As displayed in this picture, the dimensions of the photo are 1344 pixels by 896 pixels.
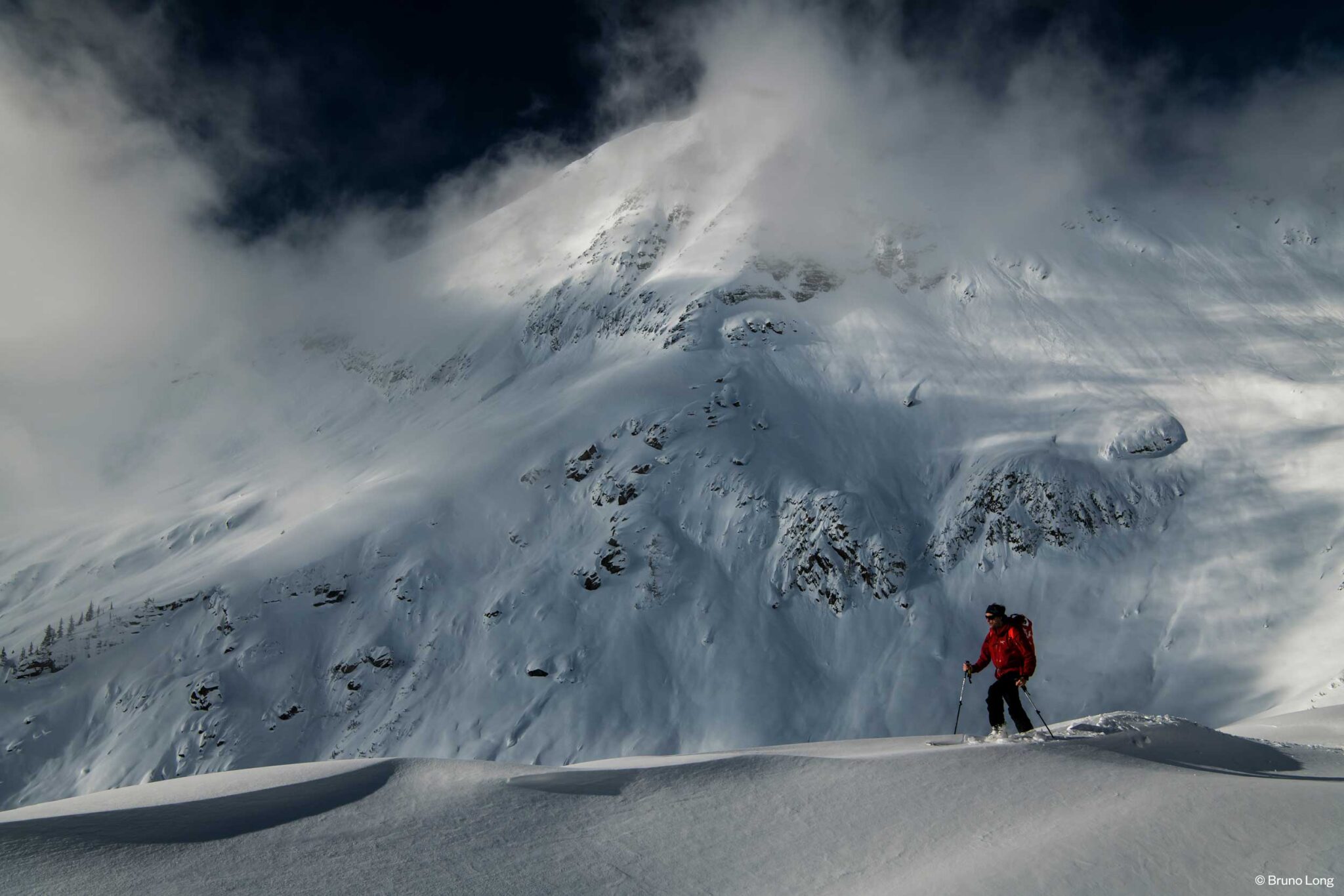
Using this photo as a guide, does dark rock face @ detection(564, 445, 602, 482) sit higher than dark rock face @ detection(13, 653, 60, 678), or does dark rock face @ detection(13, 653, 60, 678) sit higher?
dark rock face @ detection(564, 445, 602, 482)

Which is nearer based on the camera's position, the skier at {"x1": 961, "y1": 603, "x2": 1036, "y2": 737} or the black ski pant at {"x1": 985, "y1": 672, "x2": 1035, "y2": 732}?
the black ski pant at {"x1": 985, "y1": 672, "x2": 1035, "y2": 732}

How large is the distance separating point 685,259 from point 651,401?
28729 millimetres

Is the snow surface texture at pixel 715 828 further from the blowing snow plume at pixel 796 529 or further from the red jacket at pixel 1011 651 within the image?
the blowing snow plume at pixel 796 529

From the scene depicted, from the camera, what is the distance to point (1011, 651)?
8328mm

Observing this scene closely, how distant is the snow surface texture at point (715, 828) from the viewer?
4168 millimetres

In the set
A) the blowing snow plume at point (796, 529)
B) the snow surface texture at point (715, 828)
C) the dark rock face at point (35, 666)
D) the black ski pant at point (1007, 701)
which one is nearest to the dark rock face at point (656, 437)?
the blowing snow plume at point (796, 529)

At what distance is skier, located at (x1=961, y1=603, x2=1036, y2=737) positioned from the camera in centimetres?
811

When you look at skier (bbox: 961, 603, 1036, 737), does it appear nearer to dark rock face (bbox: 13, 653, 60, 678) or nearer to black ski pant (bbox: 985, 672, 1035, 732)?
black ski pant (bbox: 985, 672, 1035, 732)

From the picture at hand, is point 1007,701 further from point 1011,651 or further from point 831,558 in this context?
point 831,558

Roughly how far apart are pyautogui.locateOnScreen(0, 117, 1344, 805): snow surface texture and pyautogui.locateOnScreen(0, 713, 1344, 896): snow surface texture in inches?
1243

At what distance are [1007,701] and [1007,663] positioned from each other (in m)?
0.41

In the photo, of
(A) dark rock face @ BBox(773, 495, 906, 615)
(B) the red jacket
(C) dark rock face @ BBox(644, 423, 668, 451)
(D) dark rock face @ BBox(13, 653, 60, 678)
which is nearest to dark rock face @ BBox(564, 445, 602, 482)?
(C) dark rock face @ BBox(644, 423, 668, 451)

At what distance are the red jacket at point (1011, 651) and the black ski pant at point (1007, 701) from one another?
79mm

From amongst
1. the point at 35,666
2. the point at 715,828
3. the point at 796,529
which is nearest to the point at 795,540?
A: the point at 796,529
